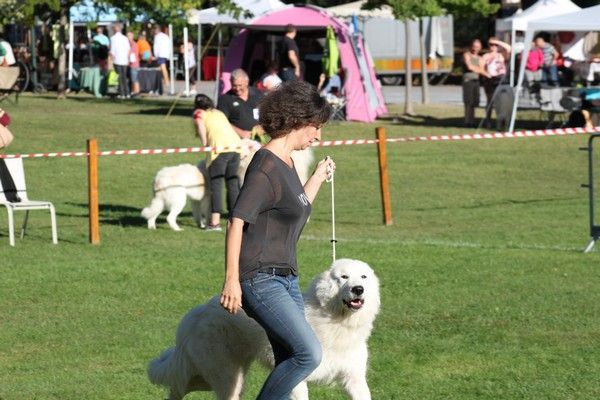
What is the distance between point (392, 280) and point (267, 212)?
559cm

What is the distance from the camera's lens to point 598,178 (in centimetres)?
2094

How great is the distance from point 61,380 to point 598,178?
1493 cm

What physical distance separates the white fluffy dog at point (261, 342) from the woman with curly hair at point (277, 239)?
632mm

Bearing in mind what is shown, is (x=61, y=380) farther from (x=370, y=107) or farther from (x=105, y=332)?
(x=370, y=107)

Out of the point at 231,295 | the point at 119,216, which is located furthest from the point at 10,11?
the point at 231,295

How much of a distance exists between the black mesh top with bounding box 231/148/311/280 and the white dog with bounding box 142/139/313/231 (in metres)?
9.14

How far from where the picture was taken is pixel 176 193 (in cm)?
1491

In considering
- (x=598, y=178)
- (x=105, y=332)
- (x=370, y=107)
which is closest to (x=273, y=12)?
(x=370, y=107)

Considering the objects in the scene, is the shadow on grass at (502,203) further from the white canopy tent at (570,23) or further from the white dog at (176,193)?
the white canopy tent at (570,23)

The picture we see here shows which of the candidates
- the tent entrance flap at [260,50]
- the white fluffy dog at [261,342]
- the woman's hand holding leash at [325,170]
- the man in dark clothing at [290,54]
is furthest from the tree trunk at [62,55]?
the woman's hand holding leash at [325,170]

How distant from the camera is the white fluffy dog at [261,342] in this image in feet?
20.9

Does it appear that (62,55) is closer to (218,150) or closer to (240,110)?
(240,110)

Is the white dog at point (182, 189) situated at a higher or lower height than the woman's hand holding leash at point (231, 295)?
lower

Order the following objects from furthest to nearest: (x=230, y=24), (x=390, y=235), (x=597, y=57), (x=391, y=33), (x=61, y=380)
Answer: (x=391, y=33), (x=597, y=57), (x=230, y=24), (x=390, y=235), (x=61, y=380)
